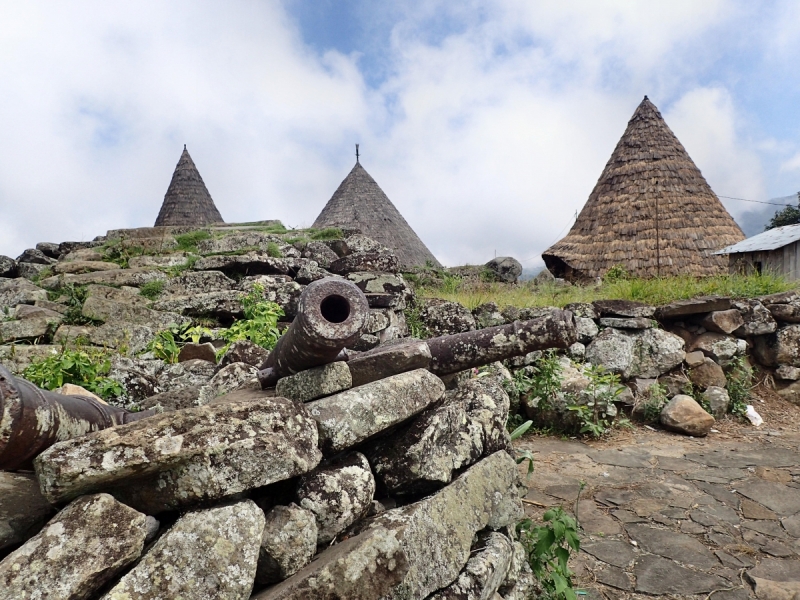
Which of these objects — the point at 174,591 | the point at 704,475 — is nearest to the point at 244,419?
the point at 174,591

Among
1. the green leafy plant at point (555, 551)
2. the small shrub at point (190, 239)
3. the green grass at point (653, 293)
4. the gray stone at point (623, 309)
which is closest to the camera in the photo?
the green leafy plant at point (555, 551)

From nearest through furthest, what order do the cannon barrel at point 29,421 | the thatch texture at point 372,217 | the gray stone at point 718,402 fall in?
the cannon barrel at point 29,421, the gray stone at point 718,402, the thatch texture at point 372,217

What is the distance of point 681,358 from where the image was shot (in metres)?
7.70

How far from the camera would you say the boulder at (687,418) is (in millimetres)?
6512

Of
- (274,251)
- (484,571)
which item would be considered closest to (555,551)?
(484,571)

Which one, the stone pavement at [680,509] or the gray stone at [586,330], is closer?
the stone pavement at [680,509]

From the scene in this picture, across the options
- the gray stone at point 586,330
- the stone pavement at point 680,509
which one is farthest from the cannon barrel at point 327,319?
the gray stone at point 586,330

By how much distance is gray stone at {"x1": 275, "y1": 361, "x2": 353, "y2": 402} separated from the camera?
7.23 feet

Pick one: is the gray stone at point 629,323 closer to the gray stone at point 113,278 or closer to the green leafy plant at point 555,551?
the green leafy plant at point 555,551

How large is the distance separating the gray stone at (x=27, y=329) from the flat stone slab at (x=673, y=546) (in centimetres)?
593

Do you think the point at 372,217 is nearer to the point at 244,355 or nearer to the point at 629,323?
the point at 629,323

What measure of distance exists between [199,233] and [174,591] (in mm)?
8709

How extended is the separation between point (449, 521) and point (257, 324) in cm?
354

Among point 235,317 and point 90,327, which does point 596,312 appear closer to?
point 235,317
